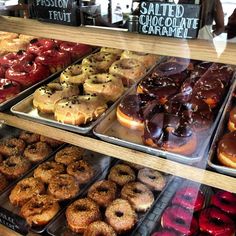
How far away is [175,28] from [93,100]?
65cm

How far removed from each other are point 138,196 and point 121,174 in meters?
0.21

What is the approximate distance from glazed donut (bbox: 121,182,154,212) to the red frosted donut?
2.60ft

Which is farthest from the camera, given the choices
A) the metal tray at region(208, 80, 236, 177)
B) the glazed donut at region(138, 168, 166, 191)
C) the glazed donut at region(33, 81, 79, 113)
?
the glazed donut at region(138, 168, 166, 191)

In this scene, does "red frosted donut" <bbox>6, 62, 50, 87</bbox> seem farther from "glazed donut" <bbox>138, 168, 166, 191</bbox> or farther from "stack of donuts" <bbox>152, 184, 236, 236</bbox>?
"stack of donuts" <bbox>152, 184, 236, 236</bbox>

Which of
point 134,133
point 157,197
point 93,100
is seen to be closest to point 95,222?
point 157,197

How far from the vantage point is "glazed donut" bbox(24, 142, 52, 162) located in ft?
6.47

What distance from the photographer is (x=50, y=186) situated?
1755 millimetres

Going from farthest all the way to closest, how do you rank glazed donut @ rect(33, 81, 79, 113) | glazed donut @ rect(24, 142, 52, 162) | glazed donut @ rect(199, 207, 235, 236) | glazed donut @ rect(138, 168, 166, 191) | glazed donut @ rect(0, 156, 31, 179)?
glazed donut @ rect(24, 142, 52, 162) → glazed donut @ rect(0, 156, 31, 179) → glazed donut @ rect(138, 168, 166, 191) → glazed donut @ rect(33, 81, 79, 113) → glazed donut @ rect(199, 207, 235, 236)

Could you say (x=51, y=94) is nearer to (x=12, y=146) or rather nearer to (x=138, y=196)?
(x=12, y=146)

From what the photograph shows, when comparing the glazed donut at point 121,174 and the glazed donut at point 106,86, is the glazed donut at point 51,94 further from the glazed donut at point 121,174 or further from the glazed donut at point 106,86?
the glazed donut at point 121,174

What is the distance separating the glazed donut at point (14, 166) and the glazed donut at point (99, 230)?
567mm

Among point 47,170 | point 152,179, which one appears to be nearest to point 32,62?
point 47,170

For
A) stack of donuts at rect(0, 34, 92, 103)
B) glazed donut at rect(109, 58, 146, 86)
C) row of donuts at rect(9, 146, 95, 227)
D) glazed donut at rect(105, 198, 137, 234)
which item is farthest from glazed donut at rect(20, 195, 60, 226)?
glazed donut at rect(109, 58, 146, 86)

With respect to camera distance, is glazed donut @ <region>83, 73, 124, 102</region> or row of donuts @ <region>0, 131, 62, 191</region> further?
row of donuts @ <region>0, 131, 62, 191</region>
